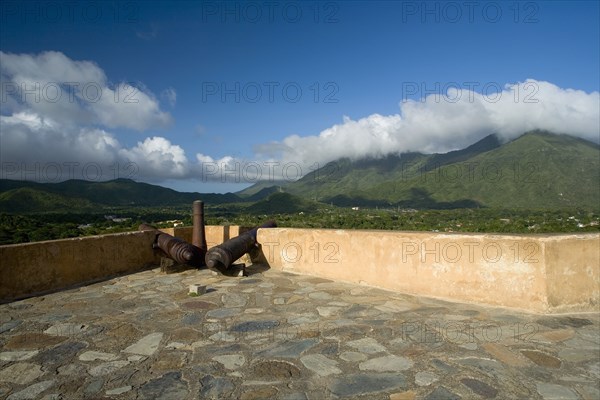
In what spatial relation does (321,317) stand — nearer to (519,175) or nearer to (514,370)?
(514,370)

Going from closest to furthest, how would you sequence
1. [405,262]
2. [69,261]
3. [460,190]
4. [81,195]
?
[405,262] → [69,261] → [81,195] → [460,190]

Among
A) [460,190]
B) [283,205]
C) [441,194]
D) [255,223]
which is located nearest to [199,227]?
[255,223]

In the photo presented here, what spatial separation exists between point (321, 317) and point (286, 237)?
2.78 meters

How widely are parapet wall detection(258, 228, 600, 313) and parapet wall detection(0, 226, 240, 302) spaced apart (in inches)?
148

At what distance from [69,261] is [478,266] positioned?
5.84 metres

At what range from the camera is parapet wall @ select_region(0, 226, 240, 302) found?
5008mm

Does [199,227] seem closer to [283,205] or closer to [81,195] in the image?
[283,205]

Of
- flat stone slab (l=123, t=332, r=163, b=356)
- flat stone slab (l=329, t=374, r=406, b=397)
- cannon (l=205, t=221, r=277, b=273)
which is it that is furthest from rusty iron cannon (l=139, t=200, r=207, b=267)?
flat stone slab (l=329, t=374, r=406, b=397)

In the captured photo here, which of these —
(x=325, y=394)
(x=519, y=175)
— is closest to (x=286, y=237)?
(x=325, y=394)

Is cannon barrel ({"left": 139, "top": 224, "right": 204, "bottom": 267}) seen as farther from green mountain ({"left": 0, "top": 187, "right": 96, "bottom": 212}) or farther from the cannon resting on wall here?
green mountain ({"left": 0, "top": 187, "right": 96, "bottom": 212})

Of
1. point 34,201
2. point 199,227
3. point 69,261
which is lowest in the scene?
point 69,261

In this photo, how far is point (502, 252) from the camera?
4.16 m

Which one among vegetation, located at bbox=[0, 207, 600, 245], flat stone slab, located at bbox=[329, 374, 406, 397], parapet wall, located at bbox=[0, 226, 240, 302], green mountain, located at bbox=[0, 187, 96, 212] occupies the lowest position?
vegetation, located at bbox=[0, 207, 600, 245]

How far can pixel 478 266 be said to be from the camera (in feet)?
14.3
